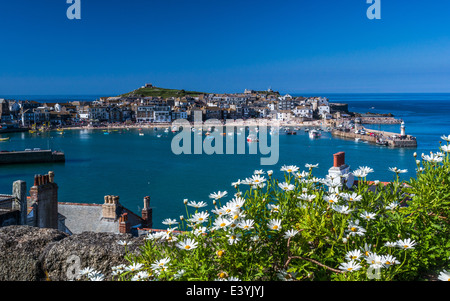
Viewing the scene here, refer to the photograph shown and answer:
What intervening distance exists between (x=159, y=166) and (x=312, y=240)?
146 ft

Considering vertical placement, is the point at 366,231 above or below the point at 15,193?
above

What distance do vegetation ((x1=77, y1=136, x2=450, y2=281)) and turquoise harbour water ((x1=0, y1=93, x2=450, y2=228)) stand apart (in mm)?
19759

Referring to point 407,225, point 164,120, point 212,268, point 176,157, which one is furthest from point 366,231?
point 164,120

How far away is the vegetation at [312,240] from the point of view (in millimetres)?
1921

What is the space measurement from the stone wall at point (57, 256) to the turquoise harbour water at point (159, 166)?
1883 centimetres

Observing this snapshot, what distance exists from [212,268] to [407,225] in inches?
43.6

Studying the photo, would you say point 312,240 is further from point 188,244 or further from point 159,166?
point 159,166

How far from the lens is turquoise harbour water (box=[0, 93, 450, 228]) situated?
102 feet

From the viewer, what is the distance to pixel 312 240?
2.08 meters

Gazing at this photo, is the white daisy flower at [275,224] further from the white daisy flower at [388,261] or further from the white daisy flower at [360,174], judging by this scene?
the white daisy flower at [360,174]

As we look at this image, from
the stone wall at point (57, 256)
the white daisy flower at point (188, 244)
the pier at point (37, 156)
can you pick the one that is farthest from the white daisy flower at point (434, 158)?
the pier at point (37, 156)
